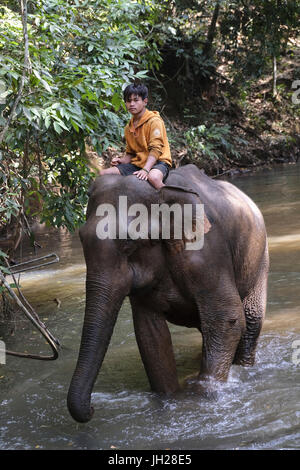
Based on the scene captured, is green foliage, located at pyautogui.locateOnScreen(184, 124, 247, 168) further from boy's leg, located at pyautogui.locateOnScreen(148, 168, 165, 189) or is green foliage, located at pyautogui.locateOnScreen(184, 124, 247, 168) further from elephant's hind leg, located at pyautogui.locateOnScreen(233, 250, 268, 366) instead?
boy's leg, located at pyautogui.locateOnScreen(148, 168, 165, 189)

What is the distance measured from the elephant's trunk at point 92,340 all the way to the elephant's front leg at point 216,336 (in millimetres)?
833

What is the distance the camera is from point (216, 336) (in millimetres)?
4906

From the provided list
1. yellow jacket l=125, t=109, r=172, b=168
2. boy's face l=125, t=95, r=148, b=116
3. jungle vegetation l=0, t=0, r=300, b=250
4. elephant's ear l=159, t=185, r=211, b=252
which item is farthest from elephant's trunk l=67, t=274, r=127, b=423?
jungle vegetation l=0, t=0, r=300, b=250

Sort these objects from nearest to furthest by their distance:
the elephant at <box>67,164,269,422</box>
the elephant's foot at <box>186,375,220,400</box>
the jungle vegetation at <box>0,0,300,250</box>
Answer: the elephant at <box>67,164,269,422</box>, the elephant's foot at <box>186,375,220,400</box>, the jungle vegetation at <box>0,0,300,250</box>

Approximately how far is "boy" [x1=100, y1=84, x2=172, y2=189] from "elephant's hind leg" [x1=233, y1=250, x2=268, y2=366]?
5.14 ft

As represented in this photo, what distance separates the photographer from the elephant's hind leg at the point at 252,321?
578 cm

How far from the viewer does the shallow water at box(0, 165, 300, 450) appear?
4.25 meters

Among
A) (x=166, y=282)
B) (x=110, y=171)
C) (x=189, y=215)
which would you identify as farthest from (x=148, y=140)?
(x=166, y=282)

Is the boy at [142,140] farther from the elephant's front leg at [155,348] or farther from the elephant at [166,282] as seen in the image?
the elephant's front leg at [155,348]

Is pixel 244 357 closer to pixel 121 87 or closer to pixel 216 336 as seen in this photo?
pixel 216 336

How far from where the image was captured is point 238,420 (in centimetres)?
444

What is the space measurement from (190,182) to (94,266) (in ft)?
4.32

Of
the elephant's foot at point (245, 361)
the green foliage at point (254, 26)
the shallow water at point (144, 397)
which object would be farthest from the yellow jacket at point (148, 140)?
the green foliage at point (254, 26)
